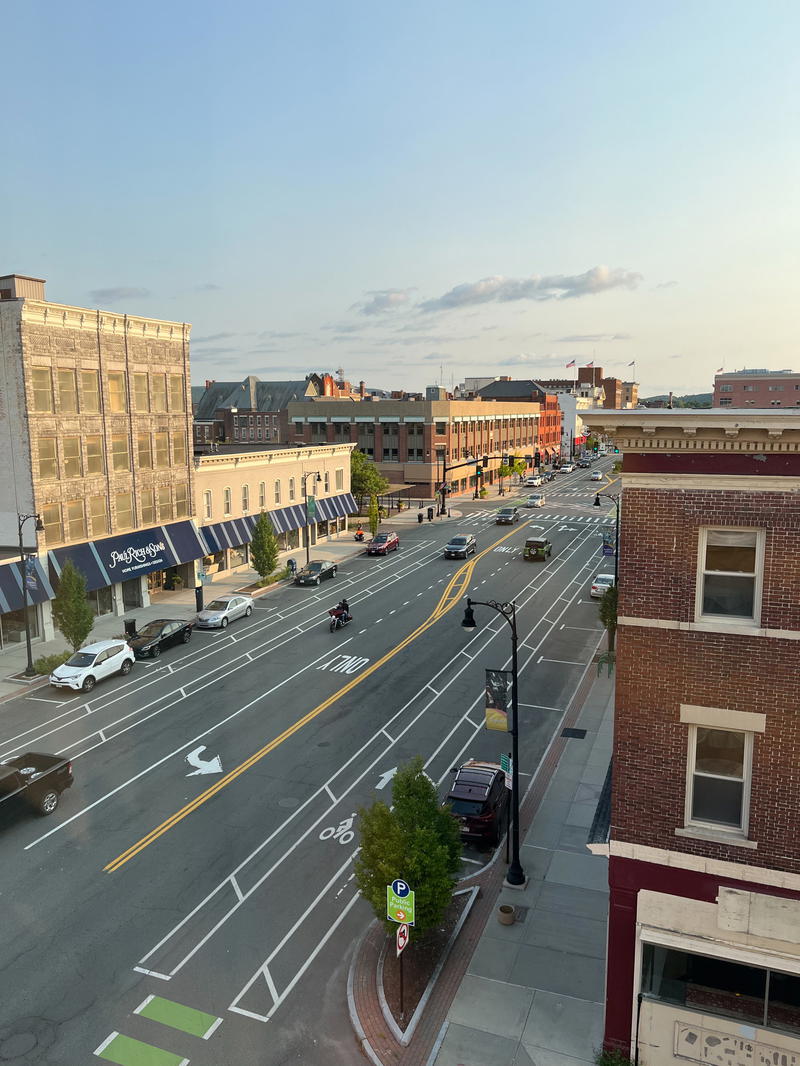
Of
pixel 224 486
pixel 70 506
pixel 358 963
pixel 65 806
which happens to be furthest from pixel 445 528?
pixel 358 963

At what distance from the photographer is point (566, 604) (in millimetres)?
46438

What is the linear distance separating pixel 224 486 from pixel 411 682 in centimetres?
2480

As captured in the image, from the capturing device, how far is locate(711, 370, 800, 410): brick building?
110 meters

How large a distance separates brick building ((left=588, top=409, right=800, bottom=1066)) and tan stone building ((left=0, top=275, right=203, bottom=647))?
98.9 feet

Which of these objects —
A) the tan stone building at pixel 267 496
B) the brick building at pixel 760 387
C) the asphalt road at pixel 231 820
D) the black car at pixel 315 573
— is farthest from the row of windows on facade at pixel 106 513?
the brick building at pixel 760 387

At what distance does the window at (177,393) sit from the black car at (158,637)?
1431cm

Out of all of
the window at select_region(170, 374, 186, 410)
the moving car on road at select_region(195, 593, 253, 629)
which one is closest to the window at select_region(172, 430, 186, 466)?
the window at select_region(170, 374, 186, 410)

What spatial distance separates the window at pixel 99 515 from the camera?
131 feet

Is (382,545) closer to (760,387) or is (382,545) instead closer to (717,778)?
(717,778)

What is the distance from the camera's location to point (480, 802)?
1988cm

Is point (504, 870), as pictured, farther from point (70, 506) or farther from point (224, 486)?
point (224, 486)

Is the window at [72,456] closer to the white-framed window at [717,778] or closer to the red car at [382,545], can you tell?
the red car at [382,545]

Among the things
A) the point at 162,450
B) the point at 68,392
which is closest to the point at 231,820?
the point at 68,392

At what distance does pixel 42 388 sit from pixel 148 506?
9573mm
